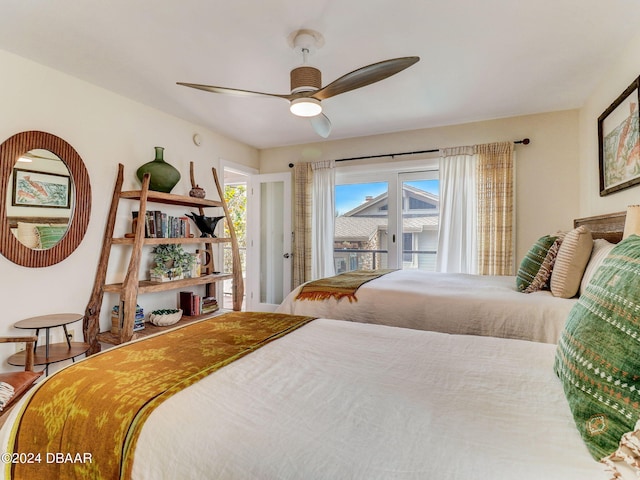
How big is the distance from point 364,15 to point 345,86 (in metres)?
0.38

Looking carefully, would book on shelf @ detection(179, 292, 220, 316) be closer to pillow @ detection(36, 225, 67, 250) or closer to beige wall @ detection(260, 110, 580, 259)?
pillow @ detection(36, 225, 67, 250)

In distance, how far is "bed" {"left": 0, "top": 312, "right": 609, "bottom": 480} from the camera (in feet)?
2.11

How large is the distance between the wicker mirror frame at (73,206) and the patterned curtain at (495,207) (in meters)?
3.81

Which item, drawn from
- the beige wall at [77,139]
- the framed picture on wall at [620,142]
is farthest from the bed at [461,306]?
the beige wall at [77,139]

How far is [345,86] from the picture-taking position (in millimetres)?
1957

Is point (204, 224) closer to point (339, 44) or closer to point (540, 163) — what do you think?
point (339, 44)

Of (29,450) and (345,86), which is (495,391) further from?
(345,86)

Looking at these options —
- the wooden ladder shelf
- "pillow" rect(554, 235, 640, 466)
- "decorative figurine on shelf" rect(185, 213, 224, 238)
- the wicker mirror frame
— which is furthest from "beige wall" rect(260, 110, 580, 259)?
the wicker mirror frame

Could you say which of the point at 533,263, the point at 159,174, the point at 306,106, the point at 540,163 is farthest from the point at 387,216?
the point at 159,174

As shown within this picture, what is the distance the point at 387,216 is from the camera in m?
4.29

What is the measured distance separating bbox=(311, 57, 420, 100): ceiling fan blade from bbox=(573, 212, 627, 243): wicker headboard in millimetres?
1808

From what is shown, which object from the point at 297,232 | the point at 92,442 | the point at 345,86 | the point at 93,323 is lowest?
the point at 93,323

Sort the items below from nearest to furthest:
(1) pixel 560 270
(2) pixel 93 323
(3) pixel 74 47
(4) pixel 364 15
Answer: (4) pixel 364 15
(1) pixel 560 270
(3) pixel 74 47
(2) pixel 93 323

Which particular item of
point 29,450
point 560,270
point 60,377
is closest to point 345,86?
point 560,270
